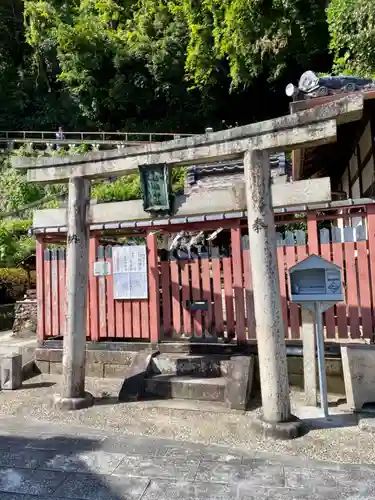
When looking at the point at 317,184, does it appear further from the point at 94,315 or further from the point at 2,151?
the point at 2,151

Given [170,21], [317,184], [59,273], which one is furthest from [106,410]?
[170,21]

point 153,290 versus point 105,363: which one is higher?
point 153,290

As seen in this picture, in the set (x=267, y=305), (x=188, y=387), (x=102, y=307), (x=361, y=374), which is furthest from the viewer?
(x=102, y=307)

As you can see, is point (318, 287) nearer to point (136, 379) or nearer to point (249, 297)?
point (249, 297)

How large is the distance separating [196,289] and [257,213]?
8.27ft

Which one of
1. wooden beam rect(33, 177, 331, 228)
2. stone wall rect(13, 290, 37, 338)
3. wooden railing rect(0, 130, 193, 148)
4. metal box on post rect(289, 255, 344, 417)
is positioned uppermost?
wooden railing rect(0, 130, 193, 148)

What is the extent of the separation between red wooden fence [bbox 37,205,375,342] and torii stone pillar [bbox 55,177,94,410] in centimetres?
172

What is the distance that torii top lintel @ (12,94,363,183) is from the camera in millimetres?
4711

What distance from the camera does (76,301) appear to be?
229 inches

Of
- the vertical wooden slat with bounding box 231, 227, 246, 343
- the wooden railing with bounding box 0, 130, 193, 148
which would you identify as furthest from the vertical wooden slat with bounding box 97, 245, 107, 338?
the wooden railing with bounding box 0, 130, 193, 148

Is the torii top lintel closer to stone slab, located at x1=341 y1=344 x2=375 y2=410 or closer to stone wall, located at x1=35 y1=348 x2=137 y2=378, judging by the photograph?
stone slab, located at x1=341 y1=344 x2=375 y2=410

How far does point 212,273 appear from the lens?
7.00 metres

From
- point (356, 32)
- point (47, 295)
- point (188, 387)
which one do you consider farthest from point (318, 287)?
point (356, 32)

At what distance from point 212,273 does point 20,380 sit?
375cm
